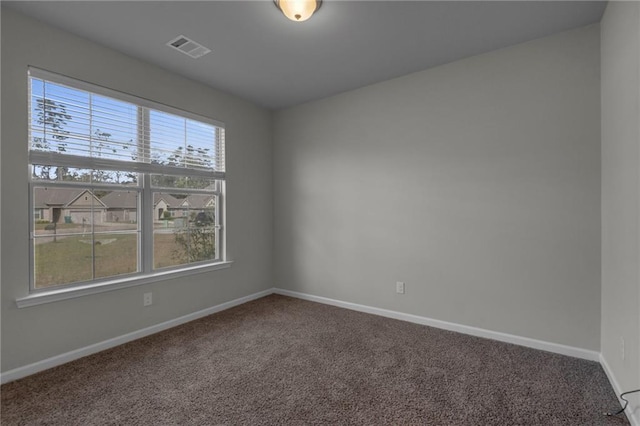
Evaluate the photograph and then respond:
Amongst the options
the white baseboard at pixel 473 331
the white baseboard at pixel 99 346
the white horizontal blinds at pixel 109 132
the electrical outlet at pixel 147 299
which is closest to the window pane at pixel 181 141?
the white horizontal blinds at pixel 109 132

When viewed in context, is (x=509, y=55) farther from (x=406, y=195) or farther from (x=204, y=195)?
(x=204, y=195)

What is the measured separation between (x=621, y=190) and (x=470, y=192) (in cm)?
111

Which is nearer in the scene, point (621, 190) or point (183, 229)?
point (621, 190)

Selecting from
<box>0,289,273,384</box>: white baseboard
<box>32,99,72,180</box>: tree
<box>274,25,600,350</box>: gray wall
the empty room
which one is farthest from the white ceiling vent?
<box>0,289,273,384</box>: white baseboard

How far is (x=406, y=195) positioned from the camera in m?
3.26

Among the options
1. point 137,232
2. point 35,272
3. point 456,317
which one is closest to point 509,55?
point 456,317

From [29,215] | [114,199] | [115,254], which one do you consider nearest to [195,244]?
[115,254]

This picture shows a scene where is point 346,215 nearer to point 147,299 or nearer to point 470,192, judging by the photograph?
point 470,192

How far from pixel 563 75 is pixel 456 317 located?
233 centimetres

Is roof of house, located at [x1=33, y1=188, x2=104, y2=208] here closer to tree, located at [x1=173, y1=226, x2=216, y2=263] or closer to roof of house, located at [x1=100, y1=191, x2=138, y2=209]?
roof of house, located at [x1=100, y1=191, x2=138, y2=209]

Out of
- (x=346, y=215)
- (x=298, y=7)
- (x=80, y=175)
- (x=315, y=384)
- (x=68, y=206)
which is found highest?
(x=298, y=7)

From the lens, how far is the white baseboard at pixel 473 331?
2.41m

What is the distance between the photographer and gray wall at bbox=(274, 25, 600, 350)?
2.41 m

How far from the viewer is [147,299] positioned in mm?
2947
